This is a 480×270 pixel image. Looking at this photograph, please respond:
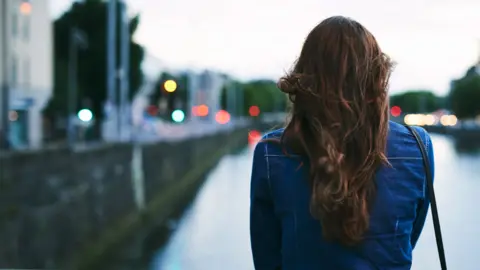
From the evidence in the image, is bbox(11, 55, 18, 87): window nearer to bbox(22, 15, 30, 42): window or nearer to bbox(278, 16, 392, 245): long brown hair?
bbox(22, 15, 30, 42): window

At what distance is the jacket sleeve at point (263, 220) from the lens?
5.07ft

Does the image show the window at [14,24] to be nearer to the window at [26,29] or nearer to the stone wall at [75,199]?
the window at [26,29]

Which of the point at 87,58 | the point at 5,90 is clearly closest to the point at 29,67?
the point at 87,58

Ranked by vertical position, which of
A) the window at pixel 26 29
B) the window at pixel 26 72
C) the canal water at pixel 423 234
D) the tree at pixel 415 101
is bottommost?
the canal water at pixel 423 234

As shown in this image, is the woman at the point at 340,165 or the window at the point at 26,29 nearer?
the woman at the point at 340,165

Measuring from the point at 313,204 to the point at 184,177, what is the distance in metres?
34.7

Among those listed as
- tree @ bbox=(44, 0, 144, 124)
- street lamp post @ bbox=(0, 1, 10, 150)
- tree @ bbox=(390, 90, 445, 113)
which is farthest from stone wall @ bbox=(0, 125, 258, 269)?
tree @ bbox=(44, 0, 144, 124)

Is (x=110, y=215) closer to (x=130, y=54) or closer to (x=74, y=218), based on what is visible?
(x=74, y=218)

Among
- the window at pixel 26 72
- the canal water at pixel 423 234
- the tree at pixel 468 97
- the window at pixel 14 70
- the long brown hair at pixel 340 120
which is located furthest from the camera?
the window at pixel 26 72

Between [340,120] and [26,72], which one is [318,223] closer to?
[340,120]

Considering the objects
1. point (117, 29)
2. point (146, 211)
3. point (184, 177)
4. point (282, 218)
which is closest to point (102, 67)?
point (117, 29)

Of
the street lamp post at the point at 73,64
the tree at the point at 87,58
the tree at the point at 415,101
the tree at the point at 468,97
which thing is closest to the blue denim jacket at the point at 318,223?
the tree at the point at 415,101

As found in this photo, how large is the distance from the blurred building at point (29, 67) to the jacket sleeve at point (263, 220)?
30776 mm

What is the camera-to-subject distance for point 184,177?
36031 mm
